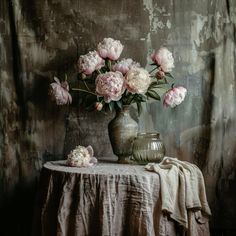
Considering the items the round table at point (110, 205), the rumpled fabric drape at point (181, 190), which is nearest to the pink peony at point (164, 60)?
→ the rumpled fabric drape at point (181, 190)

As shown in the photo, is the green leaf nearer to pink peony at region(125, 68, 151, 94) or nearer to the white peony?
pink peony at region(125, 68, 151, 94)

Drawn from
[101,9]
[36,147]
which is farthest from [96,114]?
[101,9]

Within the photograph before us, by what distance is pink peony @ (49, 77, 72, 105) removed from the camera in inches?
96.0

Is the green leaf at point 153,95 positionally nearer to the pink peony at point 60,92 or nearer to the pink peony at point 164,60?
the pink peony at point 164,60

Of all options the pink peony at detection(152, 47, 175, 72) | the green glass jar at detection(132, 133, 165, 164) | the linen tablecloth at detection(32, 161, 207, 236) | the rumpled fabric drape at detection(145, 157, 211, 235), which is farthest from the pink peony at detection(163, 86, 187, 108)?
the linen tablecloth at detection(32, 161, 207, 236)

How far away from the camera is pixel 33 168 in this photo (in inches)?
107

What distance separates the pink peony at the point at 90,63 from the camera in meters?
2.27

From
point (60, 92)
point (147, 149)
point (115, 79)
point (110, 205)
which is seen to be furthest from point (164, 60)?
point (110, 205)

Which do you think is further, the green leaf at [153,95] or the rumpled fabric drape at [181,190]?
the green leaf at [153,95]

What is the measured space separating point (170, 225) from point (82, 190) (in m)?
0.44

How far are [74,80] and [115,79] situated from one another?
0.59 metres

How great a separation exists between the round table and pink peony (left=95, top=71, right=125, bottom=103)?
40cm

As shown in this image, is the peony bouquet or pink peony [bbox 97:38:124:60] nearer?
the peony bouquet

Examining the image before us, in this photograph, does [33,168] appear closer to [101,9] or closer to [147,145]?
[147,145]
